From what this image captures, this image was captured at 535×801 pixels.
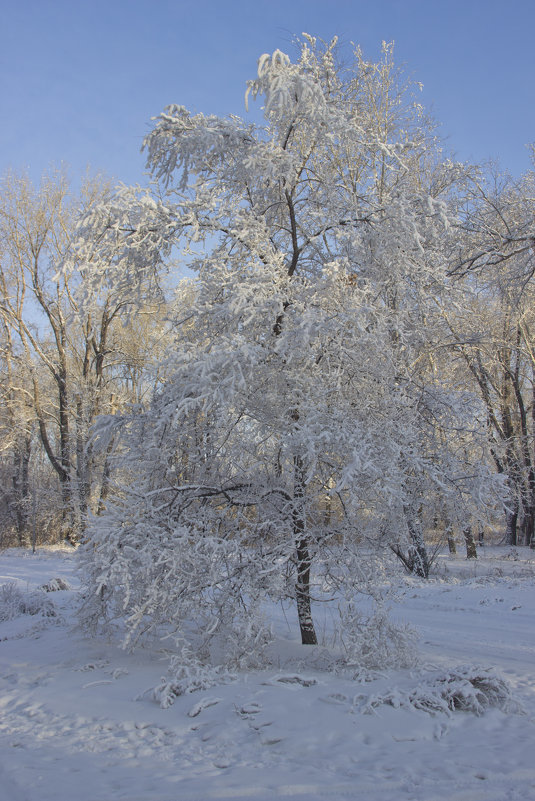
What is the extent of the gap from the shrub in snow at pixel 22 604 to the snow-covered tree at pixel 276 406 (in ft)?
9.22

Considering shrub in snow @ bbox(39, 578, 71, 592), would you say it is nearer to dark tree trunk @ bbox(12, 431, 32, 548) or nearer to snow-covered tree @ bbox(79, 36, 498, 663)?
snow-covered tree @ bbox(79, 36, 498, 663)

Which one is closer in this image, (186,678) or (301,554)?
(186,678)

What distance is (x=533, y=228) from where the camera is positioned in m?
8.88

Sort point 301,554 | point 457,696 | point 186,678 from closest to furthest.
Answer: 1. point 457,696
2. point 186,678
3. point 301,554

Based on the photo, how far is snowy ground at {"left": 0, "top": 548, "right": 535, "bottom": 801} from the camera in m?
2.90

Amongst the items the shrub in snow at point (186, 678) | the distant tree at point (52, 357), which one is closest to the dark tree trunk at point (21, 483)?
the distant tree at point (52, 357)

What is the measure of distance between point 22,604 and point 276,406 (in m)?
5.64

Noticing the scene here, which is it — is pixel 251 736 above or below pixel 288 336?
below

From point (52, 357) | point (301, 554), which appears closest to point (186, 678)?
point (301, 554)

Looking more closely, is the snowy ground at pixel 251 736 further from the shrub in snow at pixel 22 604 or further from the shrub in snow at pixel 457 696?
the shrub in snow at pixel 22 604

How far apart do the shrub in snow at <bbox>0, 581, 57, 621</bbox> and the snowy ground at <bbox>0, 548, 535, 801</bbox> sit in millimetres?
1976

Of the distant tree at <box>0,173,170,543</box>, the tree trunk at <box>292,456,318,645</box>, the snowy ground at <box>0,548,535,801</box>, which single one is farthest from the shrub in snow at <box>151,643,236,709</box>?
the distant tree at <box>0,173,170,543</box>

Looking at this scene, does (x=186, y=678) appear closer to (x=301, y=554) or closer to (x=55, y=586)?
(x=301, y=554)

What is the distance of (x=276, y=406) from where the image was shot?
551 centimetres
